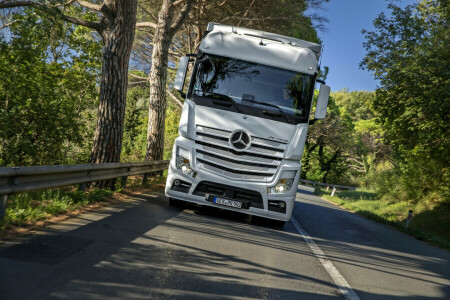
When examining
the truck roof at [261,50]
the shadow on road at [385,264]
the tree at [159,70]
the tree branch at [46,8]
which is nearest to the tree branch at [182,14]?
the tree at [159,70]

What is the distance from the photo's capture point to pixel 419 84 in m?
13.9

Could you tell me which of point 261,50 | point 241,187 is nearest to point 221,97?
point 261,50

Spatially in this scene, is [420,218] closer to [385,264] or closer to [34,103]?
[385,264]

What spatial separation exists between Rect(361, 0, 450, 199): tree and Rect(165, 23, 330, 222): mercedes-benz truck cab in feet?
22.1

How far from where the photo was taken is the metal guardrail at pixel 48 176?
17.0ft

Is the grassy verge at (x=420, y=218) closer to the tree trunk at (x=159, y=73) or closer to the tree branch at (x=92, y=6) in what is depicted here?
the tree trunk at (x=159, y=73)

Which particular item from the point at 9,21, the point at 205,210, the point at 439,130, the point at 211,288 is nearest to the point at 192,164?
the point at 205,210

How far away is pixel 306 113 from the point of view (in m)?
7.93

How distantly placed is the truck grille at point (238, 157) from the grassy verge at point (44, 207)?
212 centimetres

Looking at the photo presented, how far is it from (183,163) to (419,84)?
32.3 ft

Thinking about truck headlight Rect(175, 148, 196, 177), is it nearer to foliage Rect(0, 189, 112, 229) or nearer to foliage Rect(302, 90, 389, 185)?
foliage Rect(0, 189, 112, 229)

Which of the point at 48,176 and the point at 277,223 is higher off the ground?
the point at 48,176

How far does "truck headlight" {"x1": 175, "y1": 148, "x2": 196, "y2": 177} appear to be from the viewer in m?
7.62

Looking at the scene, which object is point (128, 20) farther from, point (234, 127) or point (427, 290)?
point (427, 290)
